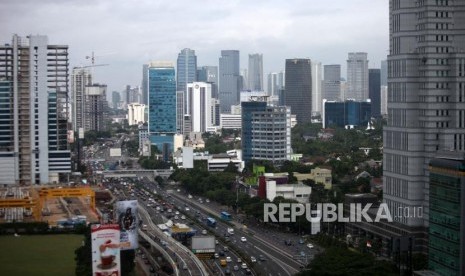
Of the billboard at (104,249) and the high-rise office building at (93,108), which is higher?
the high-rise office building at (93,108)

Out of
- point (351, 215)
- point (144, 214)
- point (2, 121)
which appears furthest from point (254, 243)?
point (2, 121)

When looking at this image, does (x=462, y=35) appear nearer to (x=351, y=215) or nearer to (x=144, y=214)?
(x=351, y=215)

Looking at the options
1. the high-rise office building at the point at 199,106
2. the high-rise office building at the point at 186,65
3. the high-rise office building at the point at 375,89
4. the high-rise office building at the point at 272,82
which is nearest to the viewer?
the high-rise office building at the point at 199,106

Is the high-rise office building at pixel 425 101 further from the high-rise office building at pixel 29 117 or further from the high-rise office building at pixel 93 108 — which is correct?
the high-rise office building at pixel 93 108

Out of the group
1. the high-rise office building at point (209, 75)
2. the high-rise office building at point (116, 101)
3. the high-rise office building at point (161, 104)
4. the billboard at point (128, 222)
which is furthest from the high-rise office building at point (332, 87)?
the billboard at point (128, 222)

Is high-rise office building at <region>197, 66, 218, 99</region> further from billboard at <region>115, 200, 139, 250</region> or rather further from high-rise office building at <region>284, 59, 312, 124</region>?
billboard at <region>115, 200, 139, 250</region>

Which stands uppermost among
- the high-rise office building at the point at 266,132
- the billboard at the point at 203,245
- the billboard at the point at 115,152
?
the high-rise office building at the point at 266,132
